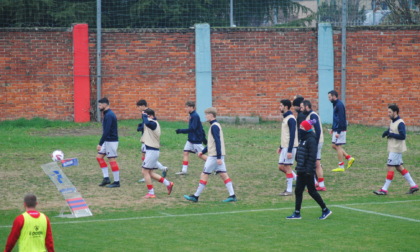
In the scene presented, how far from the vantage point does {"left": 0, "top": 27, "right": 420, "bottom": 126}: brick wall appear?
86.2 feet

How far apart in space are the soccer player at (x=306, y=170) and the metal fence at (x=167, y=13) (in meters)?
15.8

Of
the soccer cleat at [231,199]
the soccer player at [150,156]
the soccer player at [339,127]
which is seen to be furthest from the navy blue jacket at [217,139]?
the soccer player at [339,127]

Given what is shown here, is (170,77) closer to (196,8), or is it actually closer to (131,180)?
(196,8)

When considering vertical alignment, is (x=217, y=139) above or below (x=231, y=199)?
above

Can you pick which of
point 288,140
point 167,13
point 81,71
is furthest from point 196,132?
point 167,13

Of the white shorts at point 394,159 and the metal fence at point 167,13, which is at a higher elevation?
the metal fence at point 167,13

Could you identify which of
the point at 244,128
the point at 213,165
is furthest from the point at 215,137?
the point at 244,128

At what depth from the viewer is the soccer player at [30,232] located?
753cm

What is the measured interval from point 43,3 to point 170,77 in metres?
6.38

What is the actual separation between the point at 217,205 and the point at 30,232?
644cm

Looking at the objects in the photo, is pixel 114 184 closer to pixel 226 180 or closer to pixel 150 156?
pixel 150 156

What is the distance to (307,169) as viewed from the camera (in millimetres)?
11992

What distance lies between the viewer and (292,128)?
14.6 m

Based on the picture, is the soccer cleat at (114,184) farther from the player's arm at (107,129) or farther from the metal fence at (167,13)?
the metal fence at (167,13)
